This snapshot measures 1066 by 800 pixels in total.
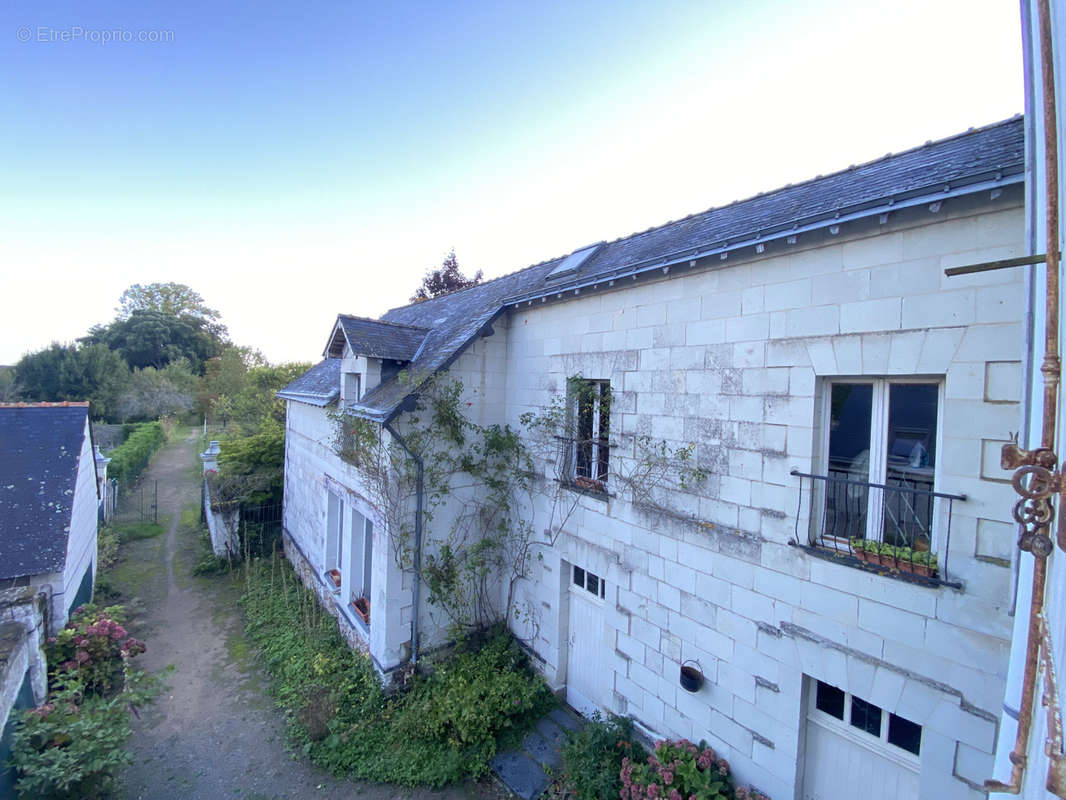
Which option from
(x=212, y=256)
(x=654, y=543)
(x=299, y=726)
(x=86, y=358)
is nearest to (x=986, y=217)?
(x=654, y=543)

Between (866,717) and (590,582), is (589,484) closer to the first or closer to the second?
(590,582)

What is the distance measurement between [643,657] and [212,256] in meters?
18.4

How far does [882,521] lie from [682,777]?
3.43m

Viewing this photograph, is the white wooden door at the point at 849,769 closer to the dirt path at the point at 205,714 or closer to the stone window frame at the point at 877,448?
the stone window frame at the point at 877,448

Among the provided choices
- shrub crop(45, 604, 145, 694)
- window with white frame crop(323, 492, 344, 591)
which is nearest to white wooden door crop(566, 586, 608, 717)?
window with white frame crop(323, 492, 344, 591)

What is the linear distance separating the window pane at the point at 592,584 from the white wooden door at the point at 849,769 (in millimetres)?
2985

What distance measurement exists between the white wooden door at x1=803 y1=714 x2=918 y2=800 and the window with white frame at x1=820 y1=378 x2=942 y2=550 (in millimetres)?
1887

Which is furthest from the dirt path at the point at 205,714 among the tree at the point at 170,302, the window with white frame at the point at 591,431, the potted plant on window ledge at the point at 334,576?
the tree at the point at 170,302

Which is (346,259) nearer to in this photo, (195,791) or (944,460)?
(195,791)

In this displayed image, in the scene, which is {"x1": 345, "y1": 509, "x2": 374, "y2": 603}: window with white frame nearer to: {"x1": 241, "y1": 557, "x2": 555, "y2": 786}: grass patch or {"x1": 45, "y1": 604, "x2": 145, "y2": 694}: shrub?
{"x1": 241, "y1": 557, "x2": 555, "y2": 786}: grass patch

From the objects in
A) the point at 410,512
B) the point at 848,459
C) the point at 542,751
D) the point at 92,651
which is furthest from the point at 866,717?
the point at 92,651

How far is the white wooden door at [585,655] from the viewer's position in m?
6.60

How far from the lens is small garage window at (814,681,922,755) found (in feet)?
12.6

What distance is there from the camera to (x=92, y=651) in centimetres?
759
